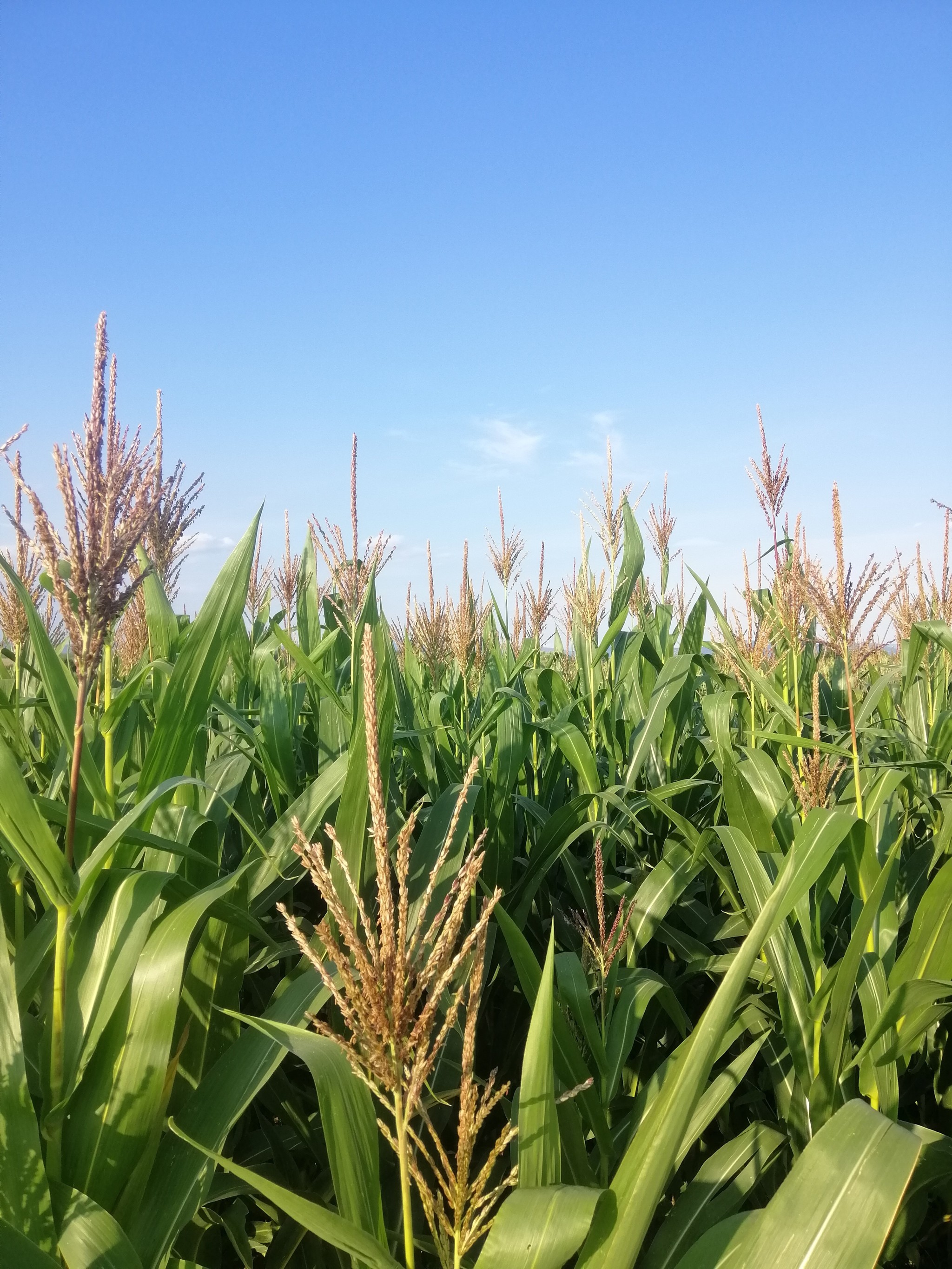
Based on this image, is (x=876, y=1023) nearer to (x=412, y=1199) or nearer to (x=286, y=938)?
(x=412, y=1199)

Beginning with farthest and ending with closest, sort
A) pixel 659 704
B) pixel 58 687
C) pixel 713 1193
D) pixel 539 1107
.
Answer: pixel 659 704
pixel 713 1193
pixel 58 687
pixel 539 1107

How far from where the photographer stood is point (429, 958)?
88 centimetres

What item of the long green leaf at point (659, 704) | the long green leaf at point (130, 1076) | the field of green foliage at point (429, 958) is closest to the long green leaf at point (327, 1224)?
the field of green foliage at point (429, 958)

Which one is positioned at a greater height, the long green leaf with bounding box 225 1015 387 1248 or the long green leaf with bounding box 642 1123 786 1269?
the long green leaf with bounding box 225 1015 387 1248

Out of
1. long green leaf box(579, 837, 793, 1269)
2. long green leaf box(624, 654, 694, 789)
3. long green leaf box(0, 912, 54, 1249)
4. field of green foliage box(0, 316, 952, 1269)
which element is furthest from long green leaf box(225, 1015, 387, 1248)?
long green leaf box(624, 654, 694, 789)

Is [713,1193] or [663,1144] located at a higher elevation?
[663,1144]

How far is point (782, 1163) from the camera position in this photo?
1.91 metres

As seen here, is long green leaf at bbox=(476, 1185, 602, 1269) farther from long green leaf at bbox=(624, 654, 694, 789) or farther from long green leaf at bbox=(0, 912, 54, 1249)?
long green leaf at bbox=(624, 654, 694, 789)

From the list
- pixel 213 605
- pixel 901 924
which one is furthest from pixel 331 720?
pixel 901 924

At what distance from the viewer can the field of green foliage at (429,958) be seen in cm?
108

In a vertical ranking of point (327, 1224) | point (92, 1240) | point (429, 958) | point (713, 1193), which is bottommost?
point (713, 1193)

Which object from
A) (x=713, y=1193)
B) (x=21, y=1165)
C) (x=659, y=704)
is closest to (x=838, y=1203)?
(x=713, y=1193)

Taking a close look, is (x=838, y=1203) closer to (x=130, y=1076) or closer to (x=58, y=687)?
(x=130, y=1076)

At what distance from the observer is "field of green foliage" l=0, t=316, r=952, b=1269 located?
1.08m
